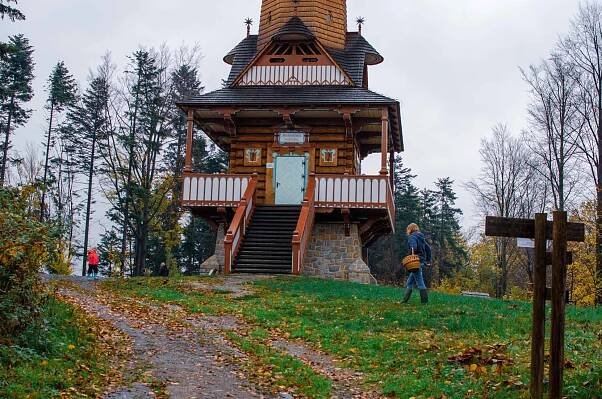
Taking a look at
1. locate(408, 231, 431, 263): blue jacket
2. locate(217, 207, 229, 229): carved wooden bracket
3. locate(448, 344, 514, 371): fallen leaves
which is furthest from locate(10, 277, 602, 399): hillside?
locate(217, 207, 229, 229): carved wooden bracket

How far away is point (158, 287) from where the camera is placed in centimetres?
1756

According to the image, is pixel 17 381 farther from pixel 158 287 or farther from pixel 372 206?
pixel 372 206

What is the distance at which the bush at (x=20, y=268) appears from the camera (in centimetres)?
834

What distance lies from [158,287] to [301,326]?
6343mm

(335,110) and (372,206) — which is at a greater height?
(335,110)

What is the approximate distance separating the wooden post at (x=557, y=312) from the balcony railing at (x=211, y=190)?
1786cm

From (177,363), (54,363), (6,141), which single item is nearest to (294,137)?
(177,363)

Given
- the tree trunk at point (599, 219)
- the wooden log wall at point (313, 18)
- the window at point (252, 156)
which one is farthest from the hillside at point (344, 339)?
the wooden log wall at point (313, 18)

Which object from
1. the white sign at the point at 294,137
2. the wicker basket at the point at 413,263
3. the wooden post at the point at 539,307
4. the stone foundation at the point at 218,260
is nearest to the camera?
the wooden post at the point at 539,307

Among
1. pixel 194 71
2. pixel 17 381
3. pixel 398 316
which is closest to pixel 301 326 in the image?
pixel 398 316

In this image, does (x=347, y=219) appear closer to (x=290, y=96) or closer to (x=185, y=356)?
(x=290, y=96)

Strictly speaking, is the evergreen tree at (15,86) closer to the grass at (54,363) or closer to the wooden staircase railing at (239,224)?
the wooden staircase railing at (239,224)

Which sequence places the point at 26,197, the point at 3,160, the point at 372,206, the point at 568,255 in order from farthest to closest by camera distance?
the point at 3,160 → the point at 372,206 → the point at 26,197 → the point at 568,255

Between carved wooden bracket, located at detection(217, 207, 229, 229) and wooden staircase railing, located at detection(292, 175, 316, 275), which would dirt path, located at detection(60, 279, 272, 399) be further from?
carved wooden bracket, located at detection(217, 207, 229, 229)
